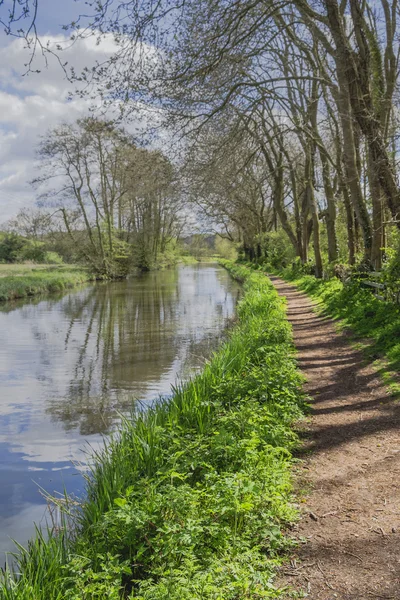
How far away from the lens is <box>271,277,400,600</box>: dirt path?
306 centimetres

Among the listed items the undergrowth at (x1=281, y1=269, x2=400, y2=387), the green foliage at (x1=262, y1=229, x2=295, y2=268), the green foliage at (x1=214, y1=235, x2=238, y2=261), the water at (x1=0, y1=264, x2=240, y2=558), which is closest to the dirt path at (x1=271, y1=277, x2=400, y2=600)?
the undergrowth at (x1=281, y1=269, x2=400, y2=387)

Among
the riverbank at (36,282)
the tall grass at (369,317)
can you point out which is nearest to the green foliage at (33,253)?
the riverbank at (36,282)

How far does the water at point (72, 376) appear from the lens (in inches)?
233

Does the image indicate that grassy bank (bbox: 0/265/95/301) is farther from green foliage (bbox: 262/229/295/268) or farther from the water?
green foliage (bbox: 262/229/295/268)

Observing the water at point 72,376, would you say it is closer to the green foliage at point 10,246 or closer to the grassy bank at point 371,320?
the grassy bank at point 371,320

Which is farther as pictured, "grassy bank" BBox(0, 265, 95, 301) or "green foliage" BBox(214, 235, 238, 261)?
"green foliage" BBox(214, 235, 238, 261)

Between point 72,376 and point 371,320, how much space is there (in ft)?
20.4

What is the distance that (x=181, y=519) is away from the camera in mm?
3434

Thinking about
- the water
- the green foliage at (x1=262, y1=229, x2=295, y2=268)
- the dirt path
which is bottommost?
the water

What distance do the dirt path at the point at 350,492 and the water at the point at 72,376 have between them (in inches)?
102

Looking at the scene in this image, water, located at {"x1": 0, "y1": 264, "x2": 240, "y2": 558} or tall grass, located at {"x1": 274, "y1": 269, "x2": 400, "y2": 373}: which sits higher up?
tall grass, located at {"x1": 274, "y1": 269, "x2": 400, "y2": 373}

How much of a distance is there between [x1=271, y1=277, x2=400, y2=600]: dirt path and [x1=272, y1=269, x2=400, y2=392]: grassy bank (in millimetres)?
407

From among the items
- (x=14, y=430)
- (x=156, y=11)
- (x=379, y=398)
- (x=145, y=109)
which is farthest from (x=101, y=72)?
(x=379, y=398)

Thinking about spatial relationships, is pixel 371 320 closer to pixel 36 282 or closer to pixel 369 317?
pixel 369 317
